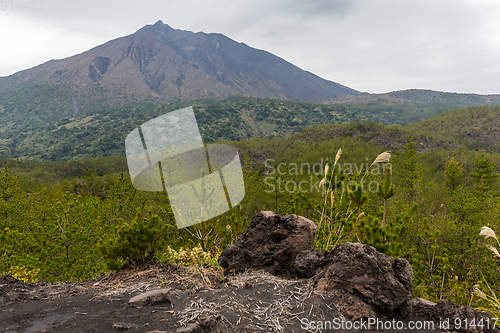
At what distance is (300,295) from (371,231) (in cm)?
155

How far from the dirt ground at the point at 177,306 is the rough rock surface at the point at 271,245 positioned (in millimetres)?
379

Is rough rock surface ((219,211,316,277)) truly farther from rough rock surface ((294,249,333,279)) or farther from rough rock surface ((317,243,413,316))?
rough rock surface ((317,243,413,316))

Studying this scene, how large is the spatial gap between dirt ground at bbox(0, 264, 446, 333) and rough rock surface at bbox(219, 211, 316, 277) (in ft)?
1.25

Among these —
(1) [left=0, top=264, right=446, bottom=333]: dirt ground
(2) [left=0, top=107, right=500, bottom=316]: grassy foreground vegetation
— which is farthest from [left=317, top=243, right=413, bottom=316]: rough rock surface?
(2) [left=0, top=107, right=500, bottom=316]: grassy foreground vegetation

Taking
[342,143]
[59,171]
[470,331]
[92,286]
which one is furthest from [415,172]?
[59,171]

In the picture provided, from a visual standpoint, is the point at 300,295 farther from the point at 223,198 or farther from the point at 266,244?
the point at 223,198

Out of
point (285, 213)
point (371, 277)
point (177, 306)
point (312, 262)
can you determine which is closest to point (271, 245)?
point (312, 262)

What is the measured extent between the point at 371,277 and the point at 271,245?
1699mm

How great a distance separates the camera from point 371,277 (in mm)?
3127

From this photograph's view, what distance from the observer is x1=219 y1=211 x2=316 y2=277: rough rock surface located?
14.2ft

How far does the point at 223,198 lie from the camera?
19.5ft

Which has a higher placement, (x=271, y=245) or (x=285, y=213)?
(x=271, y=245)

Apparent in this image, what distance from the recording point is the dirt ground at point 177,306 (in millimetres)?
2705

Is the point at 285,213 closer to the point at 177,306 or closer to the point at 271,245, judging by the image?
the point at 271,245
